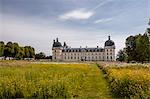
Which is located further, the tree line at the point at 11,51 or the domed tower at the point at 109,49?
the domed tower at the point at 109,49

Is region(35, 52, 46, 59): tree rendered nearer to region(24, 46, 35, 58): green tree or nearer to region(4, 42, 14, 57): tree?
region(24, 46, 35, 58): green tree

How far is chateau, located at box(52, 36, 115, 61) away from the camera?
6688 inches

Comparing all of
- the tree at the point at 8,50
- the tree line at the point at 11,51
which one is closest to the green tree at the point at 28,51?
the tree line at the point at 11,51

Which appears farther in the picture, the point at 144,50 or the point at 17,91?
the point at 144,50

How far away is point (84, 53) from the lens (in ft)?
579

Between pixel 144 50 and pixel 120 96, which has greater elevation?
pixel 144 50

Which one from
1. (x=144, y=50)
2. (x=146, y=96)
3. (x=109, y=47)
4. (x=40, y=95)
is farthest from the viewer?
(x=109, y=47)

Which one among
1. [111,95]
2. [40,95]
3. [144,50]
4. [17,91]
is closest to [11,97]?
[17,91]

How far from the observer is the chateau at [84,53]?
16988 cm

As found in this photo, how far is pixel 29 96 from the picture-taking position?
13.9 meters

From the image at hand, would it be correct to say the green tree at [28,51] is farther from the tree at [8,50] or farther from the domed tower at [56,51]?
the domed tower at [56,51]

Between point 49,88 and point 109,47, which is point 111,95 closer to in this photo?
point 49,88

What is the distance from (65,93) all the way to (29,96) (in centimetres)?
159

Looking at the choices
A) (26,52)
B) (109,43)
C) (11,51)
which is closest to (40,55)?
(26,52)
